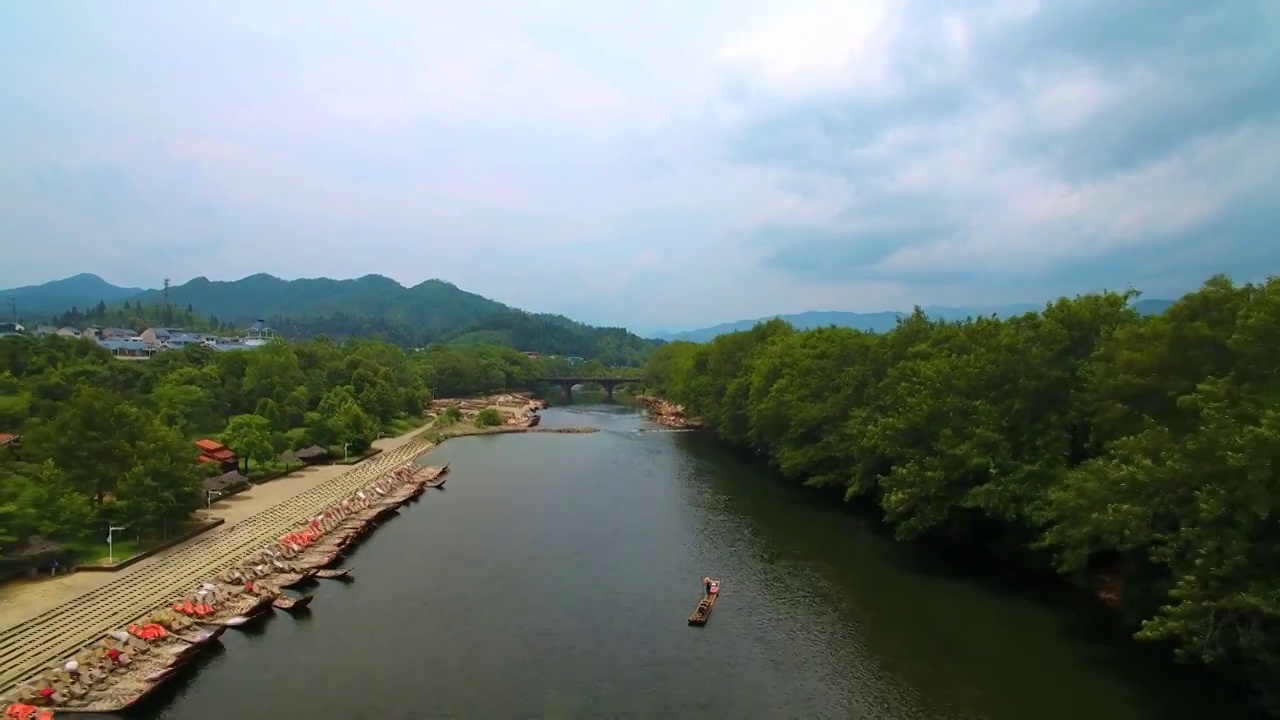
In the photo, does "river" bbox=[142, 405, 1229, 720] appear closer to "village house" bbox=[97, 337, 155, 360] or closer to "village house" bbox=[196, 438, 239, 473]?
"village house" bbox=[196, 438, 239, 473]

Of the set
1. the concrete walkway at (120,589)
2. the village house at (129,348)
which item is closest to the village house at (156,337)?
the village house at (129,348)

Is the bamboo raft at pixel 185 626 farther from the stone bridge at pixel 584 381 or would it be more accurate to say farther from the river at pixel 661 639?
the stone bridge at pixel 584 381

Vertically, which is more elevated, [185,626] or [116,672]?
[185,626]

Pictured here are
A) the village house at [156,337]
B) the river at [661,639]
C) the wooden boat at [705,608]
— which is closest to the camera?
the river at [661,639]

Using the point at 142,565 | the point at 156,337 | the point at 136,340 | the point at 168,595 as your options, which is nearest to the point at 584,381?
the point at 136,340

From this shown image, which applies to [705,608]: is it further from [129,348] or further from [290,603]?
[129,348]

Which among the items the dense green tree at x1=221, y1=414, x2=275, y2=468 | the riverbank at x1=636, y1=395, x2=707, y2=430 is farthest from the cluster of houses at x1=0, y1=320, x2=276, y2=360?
the dense green tree at x1=221, y1=414, x2=275, y2=468

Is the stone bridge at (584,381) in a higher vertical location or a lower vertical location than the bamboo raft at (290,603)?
higher

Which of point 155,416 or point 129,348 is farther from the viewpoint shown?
point 129,348
